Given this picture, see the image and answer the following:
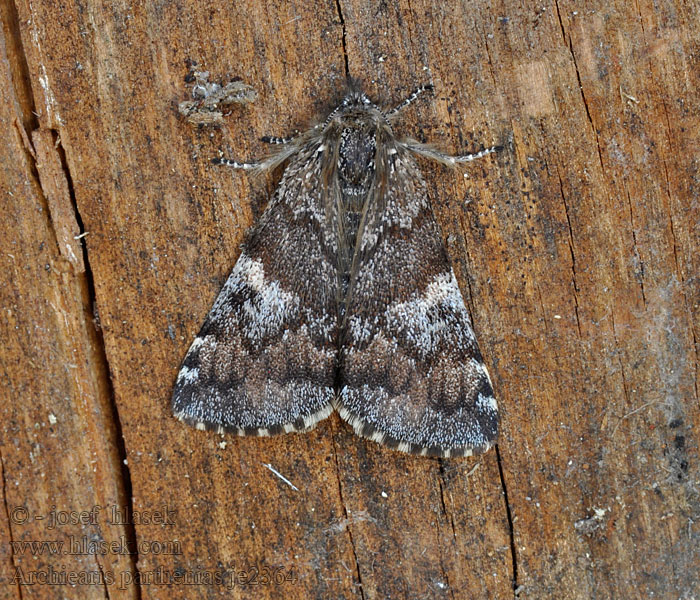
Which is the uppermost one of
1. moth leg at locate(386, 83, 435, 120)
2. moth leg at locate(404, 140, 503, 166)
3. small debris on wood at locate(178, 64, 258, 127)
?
small debris on wood at locate(178, 64, 258, 127)

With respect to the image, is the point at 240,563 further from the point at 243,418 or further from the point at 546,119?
the point at 546,119

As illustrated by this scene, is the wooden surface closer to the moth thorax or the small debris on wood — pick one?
the small debris on wood

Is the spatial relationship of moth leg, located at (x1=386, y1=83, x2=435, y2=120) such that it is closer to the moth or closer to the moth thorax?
the moth

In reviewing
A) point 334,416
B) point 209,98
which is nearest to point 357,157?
point 209,98

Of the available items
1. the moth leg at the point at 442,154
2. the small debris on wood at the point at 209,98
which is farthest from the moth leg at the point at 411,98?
the small debris on wood at the point at 209,98

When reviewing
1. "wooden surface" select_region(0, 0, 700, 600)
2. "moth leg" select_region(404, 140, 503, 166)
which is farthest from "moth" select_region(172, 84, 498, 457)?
"wooden surface" select_region(0, 0, 700, 600)

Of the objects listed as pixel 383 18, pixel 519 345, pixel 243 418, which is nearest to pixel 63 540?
pixel 243 418

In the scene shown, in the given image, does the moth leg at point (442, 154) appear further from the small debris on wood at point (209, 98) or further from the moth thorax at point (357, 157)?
the small debris on wood at point (209, 98)

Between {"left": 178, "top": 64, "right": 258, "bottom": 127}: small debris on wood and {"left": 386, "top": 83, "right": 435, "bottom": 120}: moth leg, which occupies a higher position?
{"left": 178, "top": 64, "right": 258, "bottom": 127}: small debris on wood
